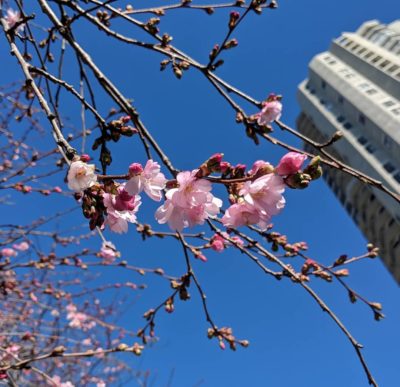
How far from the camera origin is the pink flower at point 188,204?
3.75 ft

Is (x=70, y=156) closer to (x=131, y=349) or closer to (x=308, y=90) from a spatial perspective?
(x=131, y=349)

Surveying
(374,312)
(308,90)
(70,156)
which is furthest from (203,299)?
(308,90)

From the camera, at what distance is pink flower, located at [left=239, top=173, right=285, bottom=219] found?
1.09 meters

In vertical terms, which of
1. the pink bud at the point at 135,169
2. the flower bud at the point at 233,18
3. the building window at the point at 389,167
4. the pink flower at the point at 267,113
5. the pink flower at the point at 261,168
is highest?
the building window at the point at 389,167

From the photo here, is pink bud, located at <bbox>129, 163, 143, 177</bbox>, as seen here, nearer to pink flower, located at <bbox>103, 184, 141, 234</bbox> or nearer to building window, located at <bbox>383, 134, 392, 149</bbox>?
pink flower, located at <bbox>103, 184, 141, 234</bbox>

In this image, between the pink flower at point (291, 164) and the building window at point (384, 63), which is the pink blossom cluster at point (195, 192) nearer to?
the pink flower at point (291, 164)

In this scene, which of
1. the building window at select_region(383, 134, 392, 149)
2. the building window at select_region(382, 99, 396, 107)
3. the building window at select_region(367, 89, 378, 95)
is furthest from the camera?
the building window at select_region(367, 89, 378, 95)

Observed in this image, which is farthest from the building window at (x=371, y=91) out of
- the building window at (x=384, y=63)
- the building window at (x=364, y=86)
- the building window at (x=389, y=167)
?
the building window at (x=389, y=167)

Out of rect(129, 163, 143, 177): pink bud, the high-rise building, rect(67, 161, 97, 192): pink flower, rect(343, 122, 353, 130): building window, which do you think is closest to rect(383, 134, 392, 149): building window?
the high-rise building

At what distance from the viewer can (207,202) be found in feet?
4.08

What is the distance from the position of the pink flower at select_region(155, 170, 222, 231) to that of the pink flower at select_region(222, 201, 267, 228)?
7cm

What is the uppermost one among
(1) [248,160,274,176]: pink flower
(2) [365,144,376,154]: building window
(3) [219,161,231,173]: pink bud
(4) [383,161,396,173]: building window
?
(2) [365,144,376,154]: building window

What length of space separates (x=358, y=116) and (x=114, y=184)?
2840 centimetres

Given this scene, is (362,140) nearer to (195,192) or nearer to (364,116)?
(364,116)
